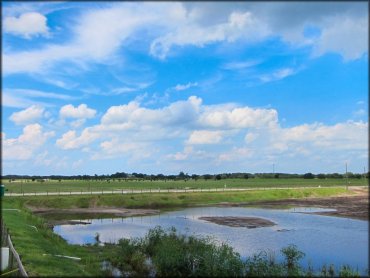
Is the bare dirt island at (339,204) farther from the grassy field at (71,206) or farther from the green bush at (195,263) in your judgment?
the green bush at (195,263)

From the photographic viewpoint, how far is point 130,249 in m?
29.8

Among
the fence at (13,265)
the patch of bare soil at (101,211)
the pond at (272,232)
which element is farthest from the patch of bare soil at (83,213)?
the fence at (13,265)

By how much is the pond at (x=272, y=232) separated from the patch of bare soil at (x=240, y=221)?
134 centimetres

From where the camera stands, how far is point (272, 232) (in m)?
46.4

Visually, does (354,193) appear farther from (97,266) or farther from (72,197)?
(97,266)

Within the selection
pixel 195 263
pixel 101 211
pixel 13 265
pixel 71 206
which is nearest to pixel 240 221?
pixel 101 211

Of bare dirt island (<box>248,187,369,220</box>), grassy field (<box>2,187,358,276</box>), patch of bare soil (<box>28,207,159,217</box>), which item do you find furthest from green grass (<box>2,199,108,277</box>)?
bare dirt island (<box>248,187,369,220</box>)

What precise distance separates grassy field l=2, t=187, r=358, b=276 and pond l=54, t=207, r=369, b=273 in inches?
201

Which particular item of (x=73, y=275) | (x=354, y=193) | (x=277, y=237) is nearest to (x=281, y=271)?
(x=73, y=275)

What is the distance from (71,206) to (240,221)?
27704mm

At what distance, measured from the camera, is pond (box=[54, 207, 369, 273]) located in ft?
109

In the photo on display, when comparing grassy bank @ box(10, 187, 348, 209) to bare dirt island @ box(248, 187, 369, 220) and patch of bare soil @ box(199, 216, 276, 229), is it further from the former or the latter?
patch of bare soil @ box(199, 216, 276, 229)

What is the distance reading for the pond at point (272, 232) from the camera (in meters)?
33.2

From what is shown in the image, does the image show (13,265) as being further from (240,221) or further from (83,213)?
(83,213)
